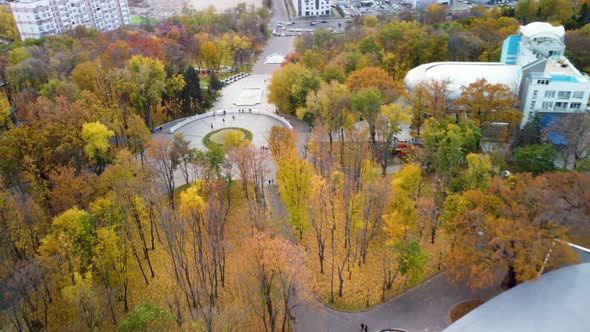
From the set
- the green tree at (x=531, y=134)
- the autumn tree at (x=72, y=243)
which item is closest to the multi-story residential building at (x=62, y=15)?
the autumn tree at (x=72, y=243)

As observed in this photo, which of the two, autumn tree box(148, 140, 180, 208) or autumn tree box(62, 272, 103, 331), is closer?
autumn tree box(62, 272, 103, 331)

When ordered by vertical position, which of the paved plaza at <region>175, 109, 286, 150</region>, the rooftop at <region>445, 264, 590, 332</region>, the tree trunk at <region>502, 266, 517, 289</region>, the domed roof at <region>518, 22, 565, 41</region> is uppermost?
the domed roof at <region>518, 22, 565, 41</region>

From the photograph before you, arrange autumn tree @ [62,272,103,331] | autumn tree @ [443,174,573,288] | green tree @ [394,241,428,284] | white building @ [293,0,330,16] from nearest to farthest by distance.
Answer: autumn tree @ [62,272,103,331], autumn tree @ [443,174,573,288], green tree @ [394,241,428,284], white building @ [293,0,330,16]

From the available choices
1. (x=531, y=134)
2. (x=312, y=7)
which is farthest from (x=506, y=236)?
(x=312, y=7)

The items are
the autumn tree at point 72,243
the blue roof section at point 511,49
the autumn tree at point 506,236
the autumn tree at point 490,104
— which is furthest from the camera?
the blue roof section at point 511,49

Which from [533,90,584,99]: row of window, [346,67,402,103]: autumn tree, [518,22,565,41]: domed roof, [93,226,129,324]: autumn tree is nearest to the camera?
[93,226,129,324]: autumn tree

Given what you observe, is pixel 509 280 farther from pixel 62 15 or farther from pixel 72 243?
pixel 62 15

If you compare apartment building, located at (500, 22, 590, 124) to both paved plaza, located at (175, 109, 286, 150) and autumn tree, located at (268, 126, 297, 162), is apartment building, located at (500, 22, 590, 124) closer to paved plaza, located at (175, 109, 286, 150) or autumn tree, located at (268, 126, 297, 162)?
autumn tree, located at (268, 126, 297, 162)

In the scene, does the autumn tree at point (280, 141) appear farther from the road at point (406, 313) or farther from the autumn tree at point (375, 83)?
the road at point (406, 313)

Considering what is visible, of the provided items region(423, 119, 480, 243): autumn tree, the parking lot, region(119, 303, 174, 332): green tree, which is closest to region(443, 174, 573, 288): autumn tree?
region(423, 119, 480, 243): autumn tree
